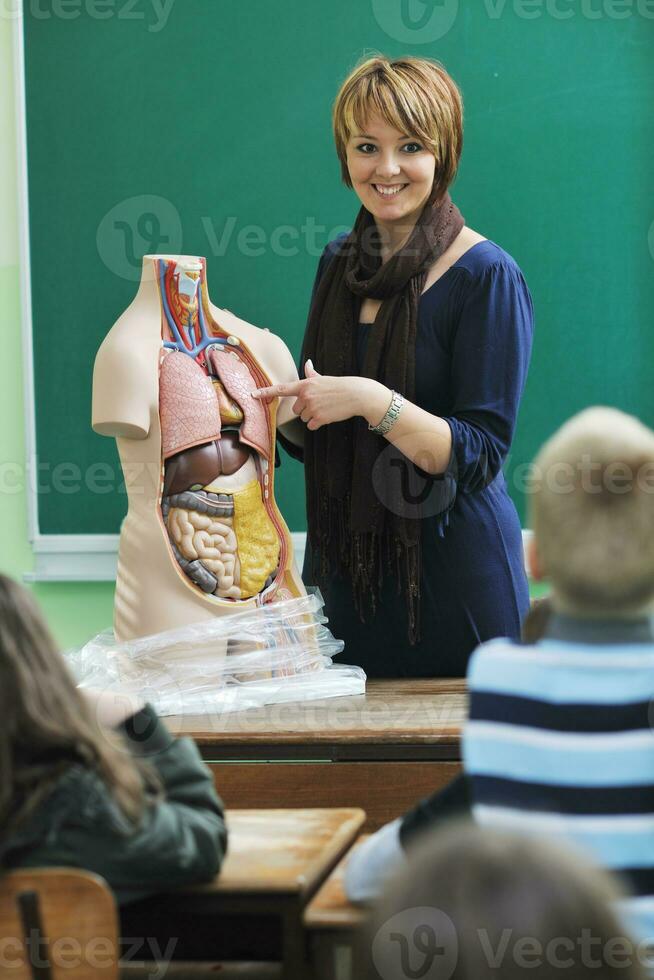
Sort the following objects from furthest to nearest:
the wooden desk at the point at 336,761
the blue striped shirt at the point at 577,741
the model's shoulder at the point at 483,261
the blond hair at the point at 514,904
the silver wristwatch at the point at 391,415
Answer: the model's shoulder at the point at 483,261 < the silver wristwatch at the point at 391,415 < the wooden desk at the point at 336,761 < the blue striped shirt at the point at 577,741 < the blond hair at the point at 514,904

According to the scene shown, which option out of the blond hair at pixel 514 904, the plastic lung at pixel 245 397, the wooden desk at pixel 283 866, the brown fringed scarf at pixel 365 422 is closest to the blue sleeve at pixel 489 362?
the brown fringed scarf at pixel 365 422

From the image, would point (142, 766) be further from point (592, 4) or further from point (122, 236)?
point (592, 4)

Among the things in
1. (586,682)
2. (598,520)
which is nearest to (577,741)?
(586,682)

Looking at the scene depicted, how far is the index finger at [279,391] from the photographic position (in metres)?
2.39

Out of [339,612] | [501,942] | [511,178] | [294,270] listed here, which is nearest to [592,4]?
[511,178]

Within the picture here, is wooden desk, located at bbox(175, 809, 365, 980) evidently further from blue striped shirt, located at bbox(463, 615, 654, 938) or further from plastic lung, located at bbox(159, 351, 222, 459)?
plastic lung, located at bbox(159, 351, 222, 459)

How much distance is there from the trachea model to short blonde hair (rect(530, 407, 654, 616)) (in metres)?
1.18

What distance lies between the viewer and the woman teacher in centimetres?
238

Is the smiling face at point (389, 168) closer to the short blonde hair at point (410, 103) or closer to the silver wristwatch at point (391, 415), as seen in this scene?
the short blonde hair at point (410, 103)

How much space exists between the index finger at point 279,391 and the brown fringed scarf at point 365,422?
15 centimetres

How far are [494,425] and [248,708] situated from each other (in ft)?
2.20

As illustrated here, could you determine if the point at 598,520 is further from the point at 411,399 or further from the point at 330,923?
the point at 411,399

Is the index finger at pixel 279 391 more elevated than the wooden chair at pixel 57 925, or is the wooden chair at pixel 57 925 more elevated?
the index finger at pixel 279 391

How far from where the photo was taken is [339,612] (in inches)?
102
